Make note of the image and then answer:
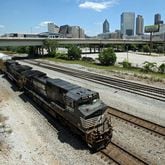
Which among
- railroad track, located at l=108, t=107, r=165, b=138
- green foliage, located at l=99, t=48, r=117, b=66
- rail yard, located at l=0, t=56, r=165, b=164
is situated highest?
green foliage, located at l=99, t=48, r=117, b=66

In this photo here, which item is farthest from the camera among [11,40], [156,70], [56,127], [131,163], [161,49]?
[161,49]

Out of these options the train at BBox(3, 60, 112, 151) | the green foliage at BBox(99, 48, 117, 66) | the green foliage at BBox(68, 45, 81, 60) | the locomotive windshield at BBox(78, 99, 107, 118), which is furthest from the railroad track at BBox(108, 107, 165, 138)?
the green foliage at BBox(68, 45, 81, 60)

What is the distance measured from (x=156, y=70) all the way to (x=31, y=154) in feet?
143

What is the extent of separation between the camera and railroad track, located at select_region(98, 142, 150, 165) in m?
13.6

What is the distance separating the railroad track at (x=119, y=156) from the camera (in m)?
13.6

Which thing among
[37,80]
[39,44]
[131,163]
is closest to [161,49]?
[39,44]

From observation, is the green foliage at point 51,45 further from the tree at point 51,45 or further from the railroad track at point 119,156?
Answer: the railroad track at point 119,156

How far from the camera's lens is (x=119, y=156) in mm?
14305

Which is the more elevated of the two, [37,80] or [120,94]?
[37,80]

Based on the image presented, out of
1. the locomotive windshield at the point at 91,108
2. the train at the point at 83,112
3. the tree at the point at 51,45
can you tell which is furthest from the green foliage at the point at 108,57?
the locomotive windshield at the point at 91,108

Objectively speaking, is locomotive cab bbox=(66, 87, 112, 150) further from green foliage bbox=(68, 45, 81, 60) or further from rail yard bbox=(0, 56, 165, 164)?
green foliage bbox=(68, 45, 81, 60)

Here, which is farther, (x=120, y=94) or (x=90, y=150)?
(x=120, y=94)

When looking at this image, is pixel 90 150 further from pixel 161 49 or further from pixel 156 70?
pixel 161 49

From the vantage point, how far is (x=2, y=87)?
3622 centimetres
